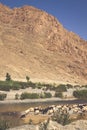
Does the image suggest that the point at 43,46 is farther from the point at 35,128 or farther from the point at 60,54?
the point at 35,128

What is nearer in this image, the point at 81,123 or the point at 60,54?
the point at 81,123

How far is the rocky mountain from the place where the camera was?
8912 cm

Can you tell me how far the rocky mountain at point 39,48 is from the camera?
89.1 m

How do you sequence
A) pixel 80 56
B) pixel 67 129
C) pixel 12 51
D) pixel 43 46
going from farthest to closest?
1. pixel 80 56
2. pixel 43 46
3. pixel 12 51
4. pixel 67 129

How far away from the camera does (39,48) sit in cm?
10088

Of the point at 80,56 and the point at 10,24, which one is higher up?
the point at 10,24

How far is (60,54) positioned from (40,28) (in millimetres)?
9980

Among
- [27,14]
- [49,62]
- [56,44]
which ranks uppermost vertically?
[27,14]

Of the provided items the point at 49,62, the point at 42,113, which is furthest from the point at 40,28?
the point at 42,113

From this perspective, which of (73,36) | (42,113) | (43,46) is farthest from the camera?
(73,36)

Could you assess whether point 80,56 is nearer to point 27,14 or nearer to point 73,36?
point 73,36

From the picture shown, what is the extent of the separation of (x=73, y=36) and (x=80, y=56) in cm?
1050

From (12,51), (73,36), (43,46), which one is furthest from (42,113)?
(73,36)

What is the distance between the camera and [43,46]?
103m
